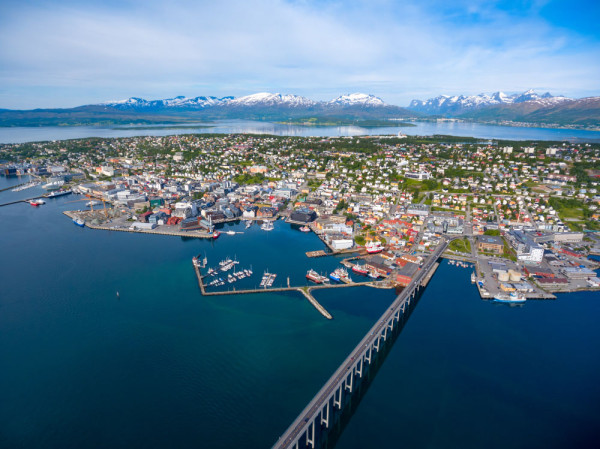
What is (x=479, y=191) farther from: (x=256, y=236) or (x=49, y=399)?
(x=49, y=399)

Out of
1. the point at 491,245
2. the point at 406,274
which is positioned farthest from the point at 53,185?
the point at 491,245

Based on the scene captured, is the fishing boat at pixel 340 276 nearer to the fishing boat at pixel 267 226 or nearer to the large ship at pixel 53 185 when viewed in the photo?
the fishing boat at pixel 267 226

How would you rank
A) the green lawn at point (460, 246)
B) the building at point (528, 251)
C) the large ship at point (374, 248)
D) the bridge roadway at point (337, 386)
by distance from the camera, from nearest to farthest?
1. the bridge roadway at point (337, 386)
2. the building at point (528, 251)
3. the large ship at point (374, 248)
4. the green lawn at point (460, 246)

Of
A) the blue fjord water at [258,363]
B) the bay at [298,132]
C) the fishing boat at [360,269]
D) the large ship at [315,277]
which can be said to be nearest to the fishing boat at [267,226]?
the blue fjord water at [258,363]

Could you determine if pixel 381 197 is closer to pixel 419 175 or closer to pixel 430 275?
pixel 419 175

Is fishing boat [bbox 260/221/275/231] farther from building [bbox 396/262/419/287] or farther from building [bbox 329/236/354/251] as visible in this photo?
building [bbox 396/262/419/287]

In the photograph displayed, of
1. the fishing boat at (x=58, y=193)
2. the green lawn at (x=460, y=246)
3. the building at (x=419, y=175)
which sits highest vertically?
the building at (x=419, y=175)

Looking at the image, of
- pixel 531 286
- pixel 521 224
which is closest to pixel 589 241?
pixel 521 224
